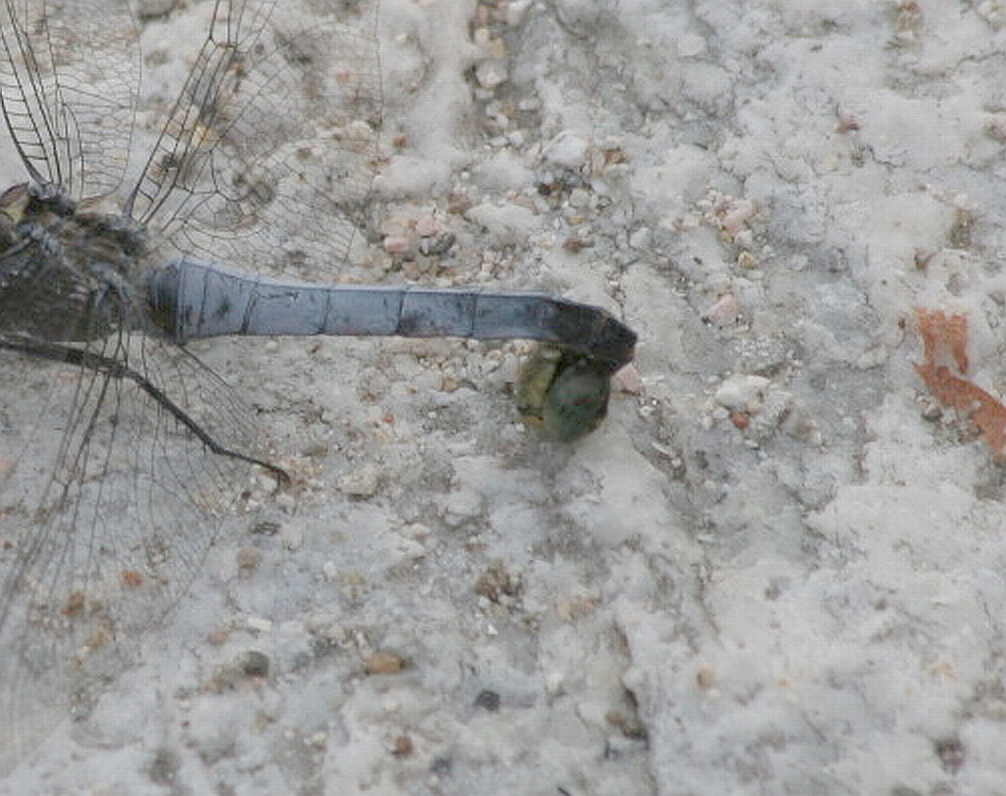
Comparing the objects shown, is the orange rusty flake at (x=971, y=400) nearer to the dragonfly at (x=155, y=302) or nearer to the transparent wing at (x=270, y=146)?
the dragonfly at (x=155, y=302)

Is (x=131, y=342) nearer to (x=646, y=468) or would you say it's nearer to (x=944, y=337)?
(x=646, y=468)

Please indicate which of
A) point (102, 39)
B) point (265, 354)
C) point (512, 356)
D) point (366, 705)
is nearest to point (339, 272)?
point (265, 354)

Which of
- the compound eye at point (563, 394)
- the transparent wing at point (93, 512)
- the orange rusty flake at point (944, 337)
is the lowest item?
the transparent wing at point (93, 512)

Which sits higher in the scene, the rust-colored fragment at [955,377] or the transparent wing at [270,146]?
the rust-colored fragment at [955,377]

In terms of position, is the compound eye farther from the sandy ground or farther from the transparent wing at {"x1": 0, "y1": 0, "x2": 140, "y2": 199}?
the transparent wing at {"x1": 0, "y1": 0, "x2": 140, "y2": 199}

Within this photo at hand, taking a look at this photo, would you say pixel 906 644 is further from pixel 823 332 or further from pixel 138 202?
pixel 138 202

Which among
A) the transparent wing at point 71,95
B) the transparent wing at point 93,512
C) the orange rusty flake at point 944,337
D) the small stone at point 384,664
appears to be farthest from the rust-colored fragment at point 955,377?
the transparent wing at point 71,95

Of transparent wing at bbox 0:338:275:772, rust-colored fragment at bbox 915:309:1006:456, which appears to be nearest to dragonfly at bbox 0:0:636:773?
transparent wing at bbox 0:338:275:772
